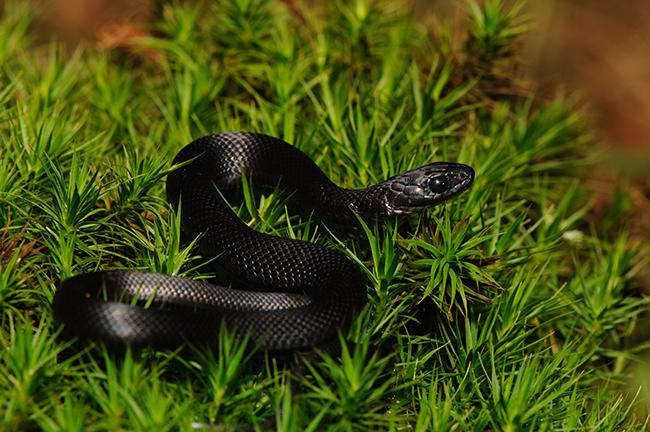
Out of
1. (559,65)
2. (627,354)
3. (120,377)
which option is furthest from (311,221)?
(559,65)

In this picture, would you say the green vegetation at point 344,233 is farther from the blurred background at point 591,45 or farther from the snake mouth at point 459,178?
the blurred background at point 591,45

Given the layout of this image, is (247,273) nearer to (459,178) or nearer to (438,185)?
(438,185)

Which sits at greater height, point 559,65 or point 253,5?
point 253,5

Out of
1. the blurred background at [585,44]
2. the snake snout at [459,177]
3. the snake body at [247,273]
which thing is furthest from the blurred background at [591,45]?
the snake body at [247,273]

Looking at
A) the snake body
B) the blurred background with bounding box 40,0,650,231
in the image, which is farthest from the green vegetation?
the blurred background with bounding box 40,0,650,231

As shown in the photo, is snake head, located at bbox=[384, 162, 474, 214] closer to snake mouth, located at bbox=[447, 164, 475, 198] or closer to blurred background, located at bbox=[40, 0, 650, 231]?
snake mouth, located at bbox=[447, 164, 475, 198]

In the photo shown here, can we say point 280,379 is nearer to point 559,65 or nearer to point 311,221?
point 311,221

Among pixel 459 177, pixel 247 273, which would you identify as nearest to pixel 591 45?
pixel 459 177
